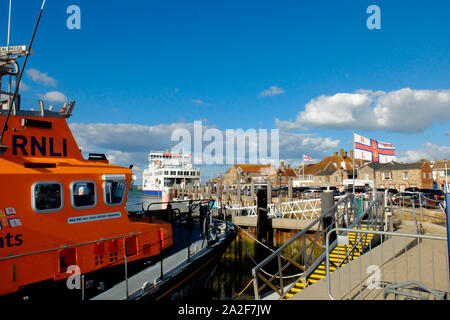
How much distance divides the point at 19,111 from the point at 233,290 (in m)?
11.0

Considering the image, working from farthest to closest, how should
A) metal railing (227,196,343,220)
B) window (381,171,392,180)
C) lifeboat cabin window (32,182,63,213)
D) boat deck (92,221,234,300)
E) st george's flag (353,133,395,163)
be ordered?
window (381,171,392,180)
metal railing (227,196,343,220)
st george's flag (353,133,395,163)
boat deck (92,221,234,300)
lifeboat cabin window (32,182,63,213)

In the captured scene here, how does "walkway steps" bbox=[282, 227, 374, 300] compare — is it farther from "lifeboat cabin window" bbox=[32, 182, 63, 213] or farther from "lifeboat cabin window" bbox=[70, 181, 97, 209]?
"lifeboat cabin window" bbox=[32, 182, 63, 213]

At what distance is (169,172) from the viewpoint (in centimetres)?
6538

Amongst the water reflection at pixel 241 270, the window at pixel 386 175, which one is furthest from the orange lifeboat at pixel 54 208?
the window at pixel 386 175

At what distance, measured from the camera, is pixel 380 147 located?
47.3 feet

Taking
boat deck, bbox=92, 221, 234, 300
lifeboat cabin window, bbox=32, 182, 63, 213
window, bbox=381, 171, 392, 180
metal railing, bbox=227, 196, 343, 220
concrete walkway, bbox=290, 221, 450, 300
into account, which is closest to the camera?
concrete walkway, bbox=290, 221, 450, 300

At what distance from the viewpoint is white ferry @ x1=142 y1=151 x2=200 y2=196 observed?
2564 inches

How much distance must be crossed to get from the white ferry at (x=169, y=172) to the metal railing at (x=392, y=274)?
56091 mm

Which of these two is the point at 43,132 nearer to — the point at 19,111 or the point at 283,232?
the point at 19,111

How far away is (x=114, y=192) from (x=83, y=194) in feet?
2.08

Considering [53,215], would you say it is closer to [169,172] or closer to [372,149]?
[372,149]

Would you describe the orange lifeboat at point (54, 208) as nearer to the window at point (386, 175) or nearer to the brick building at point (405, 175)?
the brick building at point (405, 175)

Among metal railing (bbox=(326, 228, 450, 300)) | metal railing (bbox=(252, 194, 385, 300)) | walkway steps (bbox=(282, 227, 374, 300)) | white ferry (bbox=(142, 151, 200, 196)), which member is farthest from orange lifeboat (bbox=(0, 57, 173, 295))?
white ferry (bbox=(142, 151, 200, 196))
